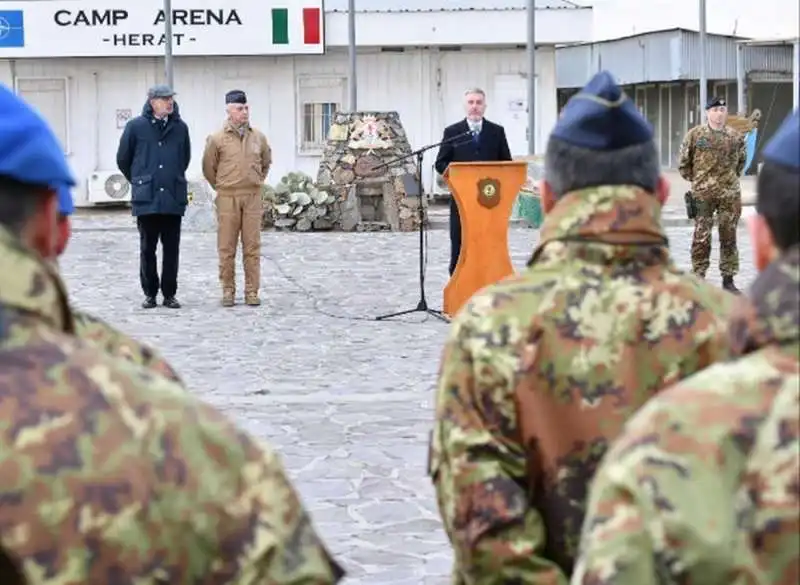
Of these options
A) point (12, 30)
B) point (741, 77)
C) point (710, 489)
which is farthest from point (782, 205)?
point (741, 77)

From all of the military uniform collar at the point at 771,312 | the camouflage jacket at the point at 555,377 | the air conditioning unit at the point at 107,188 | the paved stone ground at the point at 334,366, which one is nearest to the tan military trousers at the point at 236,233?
the paved stone ground at the point at 334,366

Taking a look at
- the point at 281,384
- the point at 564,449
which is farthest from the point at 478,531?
the point at 281,384

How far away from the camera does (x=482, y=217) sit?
1228 cm

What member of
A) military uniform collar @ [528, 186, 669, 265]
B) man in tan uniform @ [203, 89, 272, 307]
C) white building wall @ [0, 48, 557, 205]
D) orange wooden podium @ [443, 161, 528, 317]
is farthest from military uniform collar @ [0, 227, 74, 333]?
white building wall @ [0, 48, 557, 205]

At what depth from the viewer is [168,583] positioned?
2.01 m

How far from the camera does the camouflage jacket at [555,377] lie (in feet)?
9.57

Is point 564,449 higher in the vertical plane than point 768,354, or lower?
lower

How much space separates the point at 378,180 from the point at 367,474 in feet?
54.3

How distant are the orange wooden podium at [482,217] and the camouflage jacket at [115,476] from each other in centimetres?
1003

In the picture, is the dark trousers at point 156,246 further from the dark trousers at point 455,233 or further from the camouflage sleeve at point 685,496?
the camouflage sleeve at point 685,496

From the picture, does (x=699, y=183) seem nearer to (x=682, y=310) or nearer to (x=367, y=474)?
(x=367, y=474)

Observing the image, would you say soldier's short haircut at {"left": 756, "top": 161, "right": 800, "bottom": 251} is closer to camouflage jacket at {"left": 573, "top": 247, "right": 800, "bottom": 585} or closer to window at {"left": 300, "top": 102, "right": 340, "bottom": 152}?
camouflage jacket at {"left": 573, "top": 247, "right": 800, "bottom": 585}

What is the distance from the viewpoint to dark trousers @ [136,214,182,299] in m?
13.7

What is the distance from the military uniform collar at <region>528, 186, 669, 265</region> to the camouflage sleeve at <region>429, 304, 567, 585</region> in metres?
0.22
